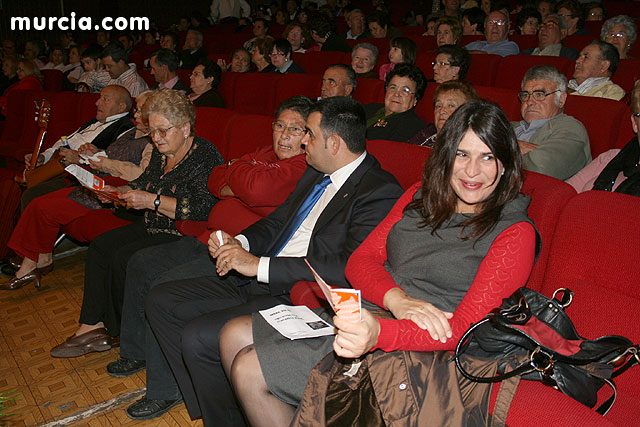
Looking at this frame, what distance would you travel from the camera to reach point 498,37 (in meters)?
4.17

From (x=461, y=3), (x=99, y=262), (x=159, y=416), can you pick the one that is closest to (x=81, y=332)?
(x=99, y=262)

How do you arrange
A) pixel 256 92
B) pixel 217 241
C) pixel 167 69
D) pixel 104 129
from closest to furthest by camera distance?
pixel 217 241 < pixel 104 129 < pixel 256 92 < pixel 167 69

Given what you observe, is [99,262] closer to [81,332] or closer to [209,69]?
[81,332]

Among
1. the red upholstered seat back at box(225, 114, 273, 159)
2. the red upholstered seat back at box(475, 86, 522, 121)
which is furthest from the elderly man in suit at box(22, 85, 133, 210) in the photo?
the red upholstered seat back at box(475, 86, 522, 121)

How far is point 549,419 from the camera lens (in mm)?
1093

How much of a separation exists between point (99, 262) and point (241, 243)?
31.2 inches

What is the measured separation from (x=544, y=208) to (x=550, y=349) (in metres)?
0.44

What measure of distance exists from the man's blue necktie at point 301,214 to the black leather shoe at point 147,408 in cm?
65

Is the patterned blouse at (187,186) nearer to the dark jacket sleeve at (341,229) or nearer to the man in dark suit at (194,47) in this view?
the dark jacket sleeve at (341,229)

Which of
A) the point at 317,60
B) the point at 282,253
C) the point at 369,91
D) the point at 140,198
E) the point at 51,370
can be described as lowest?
the point at 51,370

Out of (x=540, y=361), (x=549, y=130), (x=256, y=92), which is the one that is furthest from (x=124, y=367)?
(x=256, y=92)

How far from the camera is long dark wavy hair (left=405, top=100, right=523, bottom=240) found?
1311 mm

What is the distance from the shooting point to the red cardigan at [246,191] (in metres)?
2.00

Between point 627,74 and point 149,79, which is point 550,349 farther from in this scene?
point 149,79
